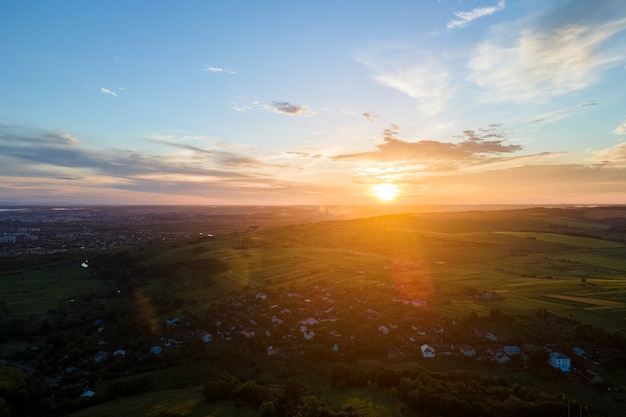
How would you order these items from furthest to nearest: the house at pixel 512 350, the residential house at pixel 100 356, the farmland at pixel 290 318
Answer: the residential house at pixel 100 356 < the house at pixel 512 350 < the farmland at pixel 290 318

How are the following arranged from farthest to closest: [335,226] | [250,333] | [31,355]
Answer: [335,226], [250,333], [31,355]

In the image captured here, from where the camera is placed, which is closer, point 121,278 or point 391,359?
point 391,359

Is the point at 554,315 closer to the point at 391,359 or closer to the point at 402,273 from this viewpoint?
the point at 391,359

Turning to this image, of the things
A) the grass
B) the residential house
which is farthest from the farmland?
the residential house

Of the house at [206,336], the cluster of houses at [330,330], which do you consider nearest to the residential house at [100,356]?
the cluster of houses at [330,330]

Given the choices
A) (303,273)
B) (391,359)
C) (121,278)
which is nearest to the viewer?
(391,359)

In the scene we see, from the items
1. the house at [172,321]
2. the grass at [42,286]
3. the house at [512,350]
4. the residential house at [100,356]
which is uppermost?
the house at [512,350]

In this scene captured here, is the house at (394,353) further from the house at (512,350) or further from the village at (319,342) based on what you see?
the house at (512,350)

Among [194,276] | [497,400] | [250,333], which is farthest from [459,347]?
[194,276]

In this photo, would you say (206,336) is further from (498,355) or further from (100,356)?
(498,355)
